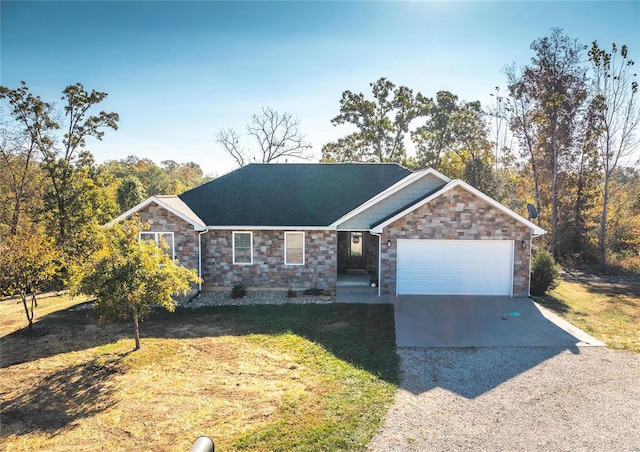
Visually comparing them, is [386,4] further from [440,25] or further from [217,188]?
[217,188]

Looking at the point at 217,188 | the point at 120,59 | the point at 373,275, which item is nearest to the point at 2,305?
the point at 217,188

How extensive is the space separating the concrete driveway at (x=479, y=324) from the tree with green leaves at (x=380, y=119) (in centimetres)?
2725

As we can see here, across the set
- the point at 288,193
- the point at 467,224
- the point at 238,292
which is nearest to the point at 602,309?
the point at 467,224

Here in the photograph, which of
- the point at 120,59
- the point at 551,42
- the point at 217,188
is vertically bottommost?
the point at 217,188

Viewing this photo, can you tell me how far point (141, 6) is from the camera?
12.4m

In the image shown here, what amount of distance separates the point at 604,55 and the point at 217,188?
25.3 metres

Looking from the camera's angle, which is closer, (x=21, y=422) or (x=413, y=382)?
(x=21, y=422)

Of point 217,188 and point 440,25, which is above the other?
point 440,25

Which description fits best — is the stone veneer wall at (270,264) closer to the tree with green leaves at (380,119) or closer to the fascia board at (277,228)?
the fascia board at (277,228)

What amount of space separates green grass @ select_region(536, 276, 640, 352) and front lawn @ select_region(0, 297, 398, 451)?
644cm

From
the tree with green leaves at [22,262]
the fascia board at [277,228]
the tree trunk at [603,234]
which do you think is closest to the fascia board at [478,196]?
the fascia board at [277,228]

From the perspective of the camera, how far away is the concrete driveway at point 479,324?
11.1 meters

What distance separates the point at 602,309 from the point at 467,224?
5.97m

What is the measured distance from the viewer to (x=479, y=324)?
12.5 meters
